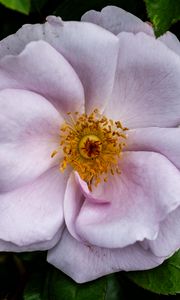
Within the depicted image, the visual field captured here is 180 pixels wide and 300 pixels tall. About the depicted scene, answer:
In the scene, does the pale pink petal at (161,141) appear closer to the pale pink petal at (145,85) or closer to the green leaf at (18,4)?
the pale pink petal at (145,85)

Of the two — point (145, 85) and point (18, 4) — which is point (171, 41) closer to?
point (145, 85)

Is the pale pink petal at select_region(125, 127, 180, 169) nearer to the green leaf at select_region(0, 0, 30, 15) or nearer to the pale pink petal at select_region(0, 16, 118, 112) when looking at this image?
the pale pink petal at select_region(0, 16, 118, 112)

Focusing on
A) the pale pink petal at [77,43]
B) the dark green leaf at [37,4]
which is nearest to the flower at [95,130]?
the pale pink petal at [77,43]

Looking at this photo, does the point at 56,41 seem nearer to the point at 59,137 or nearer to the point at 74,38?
the point at 74,38

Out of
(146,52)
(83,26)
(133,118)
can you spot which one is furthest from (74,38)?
(133,118)

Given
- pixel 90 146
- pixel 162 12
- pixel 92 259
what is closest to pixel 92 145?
pixel 90 146
